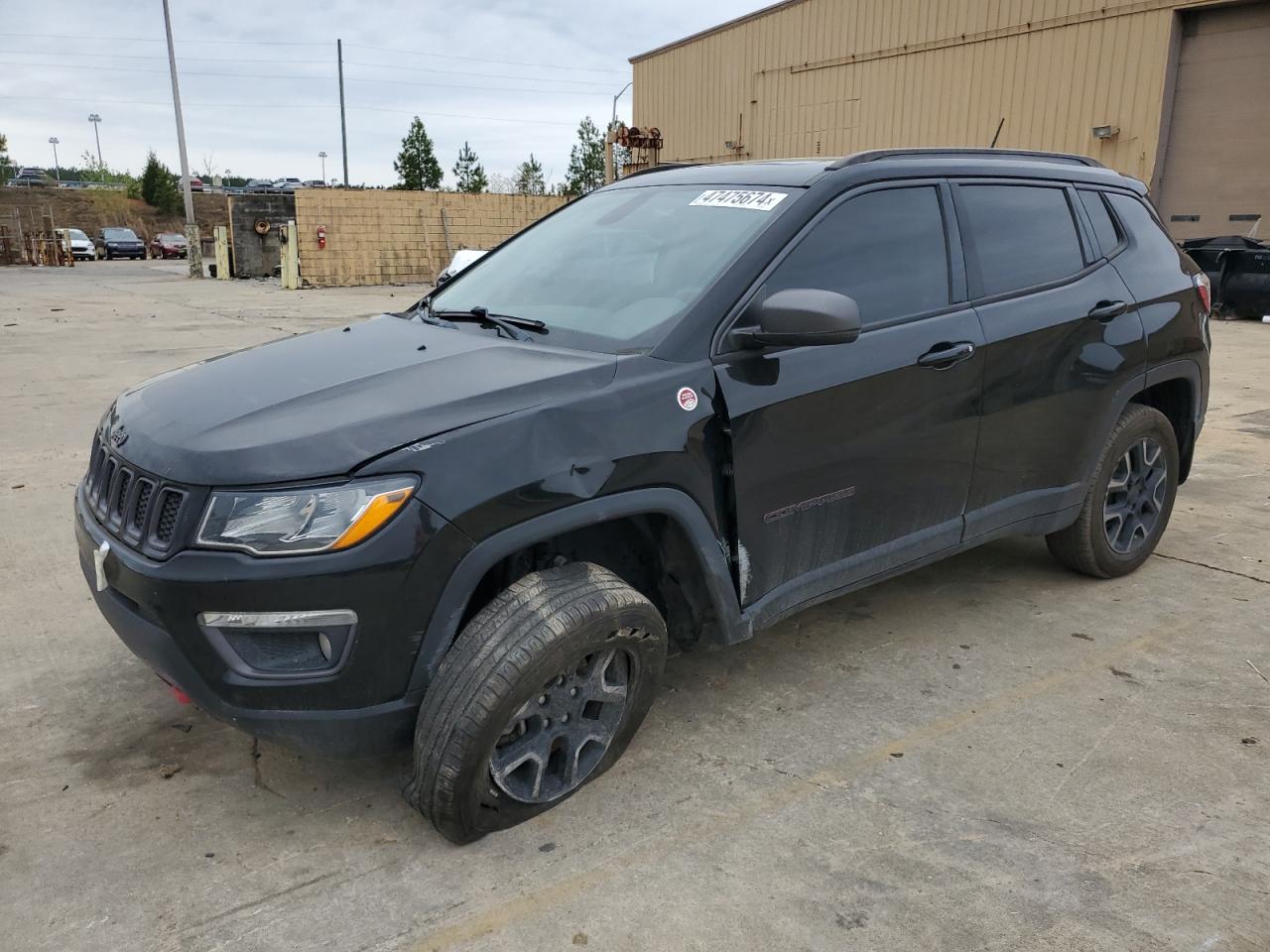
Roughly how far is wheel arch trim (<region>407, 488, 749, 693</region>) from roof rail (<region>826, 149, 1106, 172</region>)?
1.30 m

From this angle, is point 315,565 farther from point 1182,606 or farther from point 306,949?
point 1182,606

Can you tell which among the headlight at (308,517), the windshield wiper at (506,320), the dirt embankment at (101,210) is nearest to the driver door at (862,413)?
the windshield wiper at (506,320)

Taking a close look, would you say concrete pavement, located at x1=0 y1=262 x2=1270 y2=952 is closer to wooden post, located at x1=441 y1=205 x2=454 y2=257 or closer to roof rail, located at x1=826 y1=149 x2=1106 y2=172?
roof rail, located at x1=826 y1=149 x2=1106 y2=172

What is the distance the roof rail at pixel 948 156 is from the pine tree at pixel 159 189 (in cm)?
6195

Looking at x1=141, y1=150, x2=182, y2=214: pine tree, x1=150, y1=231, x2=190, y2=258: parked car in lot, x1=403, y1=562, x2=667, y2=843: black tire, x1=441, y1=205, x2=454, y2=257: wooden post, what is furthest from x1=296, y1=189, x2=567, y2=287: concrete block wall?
x1=141, y1=150, x2=182, y2=214: pine tree

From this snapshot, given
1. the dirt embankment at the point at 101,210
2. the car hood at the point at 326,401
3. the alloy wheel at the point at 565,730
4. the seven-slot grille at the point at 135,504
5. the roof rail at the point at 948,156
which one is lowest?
the alloy wheel at the point at 565,730

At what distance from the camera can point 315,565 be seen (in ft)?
7.27

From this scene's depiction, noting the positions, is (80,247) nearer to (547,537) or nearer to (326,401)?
(326,401)

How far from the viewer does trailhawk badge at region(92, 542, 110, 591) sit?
8.24ft

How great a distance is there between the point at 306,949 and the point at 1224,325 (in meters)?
15.5

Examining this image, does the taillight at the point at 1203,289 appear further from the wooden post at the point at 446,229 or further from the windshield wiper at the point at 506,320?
the wooden post at the point at 446,229

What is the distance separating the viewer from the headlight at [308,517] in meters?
2.23

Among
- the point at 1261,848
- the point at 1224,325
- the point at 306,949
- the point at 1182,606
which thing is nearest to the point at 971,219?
the point at 1182,606

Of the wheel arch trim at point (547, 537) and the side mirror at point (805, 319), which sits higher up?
the side mirror at point (805, 319)
